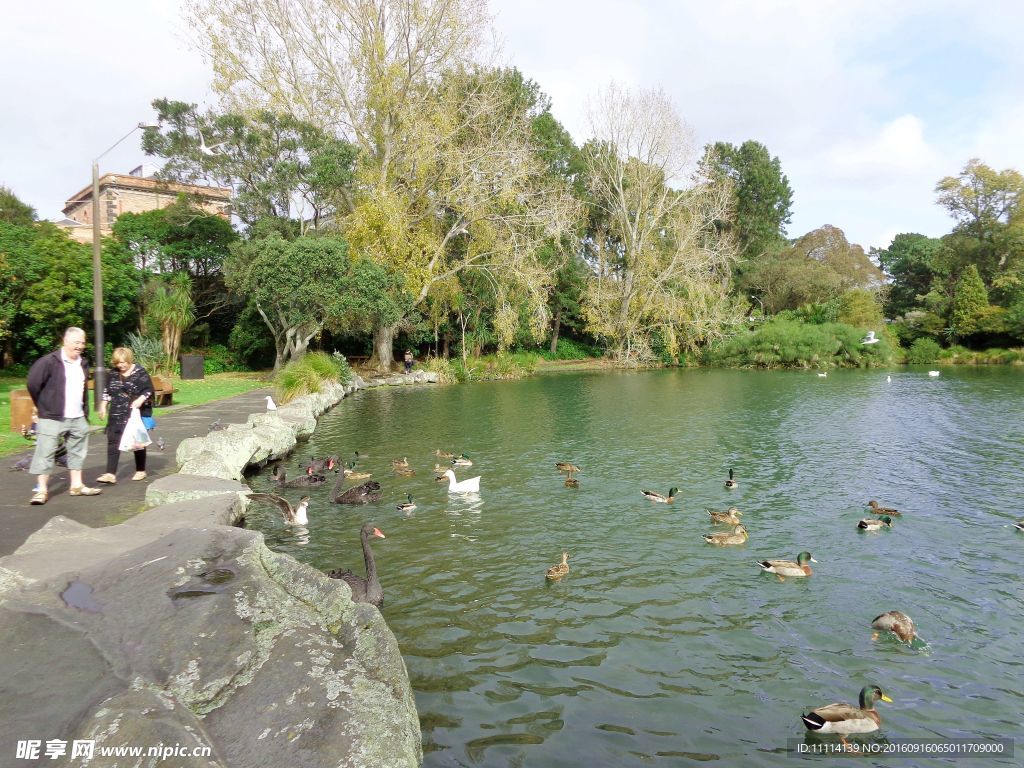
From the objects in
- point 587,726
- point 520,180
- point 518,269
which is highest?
point 520,180

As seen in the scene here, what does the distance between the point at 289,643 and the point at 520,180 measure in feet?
112

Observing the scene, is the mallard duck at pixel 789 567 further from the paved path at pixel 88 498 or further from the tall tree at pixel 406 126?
the tall tree at pixel 406 126

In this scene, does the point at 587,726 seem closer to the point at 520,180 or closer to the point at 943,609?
the point at 943,609

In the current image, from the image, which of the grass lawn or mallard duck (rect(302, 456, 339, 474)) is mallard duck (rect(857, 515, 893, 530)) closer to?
mallard duck (rect(302, 456, 339, 474))

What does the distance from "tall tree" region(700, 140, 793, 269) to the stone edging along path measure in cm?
5982

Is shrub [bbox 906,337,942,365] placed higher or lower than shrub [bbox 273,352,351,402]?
higher

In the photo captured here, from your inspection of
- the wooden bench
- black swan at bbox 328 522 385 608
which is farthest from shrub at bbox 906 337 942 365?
black swan at bbox 328 522 385 608

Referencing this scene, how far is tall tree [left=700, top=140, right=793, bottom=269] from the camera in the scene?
60.0m

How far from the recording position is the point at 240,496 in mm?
8719

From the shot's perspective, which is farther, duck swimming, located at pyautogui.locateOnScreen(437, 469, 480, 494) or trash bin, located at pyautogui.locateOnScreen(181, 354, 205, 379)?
trash bin, located at pyautogui.locateOnScreen(181, 354, 205, 379)

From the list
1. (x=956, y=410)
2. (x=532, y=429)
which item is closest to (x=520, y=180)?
(x=532, y=429)

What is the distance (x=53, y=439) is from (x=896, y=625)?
10.1 metres

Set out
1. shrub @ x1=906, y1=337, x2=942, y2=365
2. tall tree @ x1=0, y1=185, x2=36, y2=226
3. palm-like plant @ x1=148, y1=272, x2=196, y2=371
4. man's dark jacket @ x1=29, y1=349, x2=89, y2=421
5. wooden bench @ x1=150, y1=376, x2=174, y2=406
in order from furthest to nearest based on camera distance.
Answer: shrub @ x1=906, y1=337, x2=942, y2=365
tall tree @ x1=0, y1=185, x2=36, y2=226
palm-like plant @ x1=148, y1=272, x2=196, y2=371
wooden bench @ x1=150, y1=376, x2=174, y2=406
man's dark jacket @ x1=29, y1=349, x2=89, y2=421

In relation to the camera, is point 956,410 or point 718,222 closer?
point 956,410
